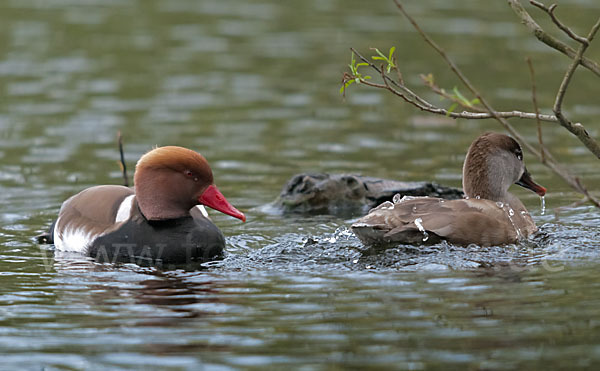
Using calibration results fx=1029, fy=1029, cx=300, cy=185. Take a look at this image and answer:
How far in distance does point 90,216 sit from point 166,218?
0.81 m

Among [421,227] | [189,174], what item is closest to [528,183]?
[421,227]

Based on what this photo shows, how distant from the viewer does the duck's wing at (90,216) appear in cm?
877

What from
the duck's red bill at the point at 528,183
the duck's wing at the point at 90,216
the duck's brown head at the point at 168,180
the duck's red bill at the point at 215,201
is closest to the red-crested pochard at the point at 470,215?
the duck's red bill at the point at 528,183

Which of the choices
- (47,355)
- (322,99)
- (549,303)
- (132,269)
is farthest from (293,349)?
(322,99)

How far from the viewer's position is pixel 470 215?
26.8 ft

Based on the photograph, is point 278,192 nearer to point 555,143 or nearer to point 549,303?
point 555,143

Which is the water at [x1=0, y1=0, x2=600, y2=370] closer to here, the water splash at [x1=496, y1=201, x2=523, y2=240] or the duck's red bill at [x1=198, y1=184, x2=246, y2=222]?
the water splash at [x1=496, y1=201, x2=523, y2=240]

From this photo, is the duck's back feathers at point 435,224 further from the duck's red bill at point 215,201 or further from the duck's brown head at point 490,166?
the duck's red bill at point 215,201

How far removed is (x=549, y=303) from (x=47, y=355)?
3.23 m

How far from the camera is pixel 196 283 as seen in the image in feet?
25.3

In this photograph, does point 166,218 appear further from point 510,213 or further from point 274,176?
point 274,176

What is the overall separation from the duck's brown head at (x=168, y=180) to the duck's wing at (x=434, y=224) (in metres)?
1.14

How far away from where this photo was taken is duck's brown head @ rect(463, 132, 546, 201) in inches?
347

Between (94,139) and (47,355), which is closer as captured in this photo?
(47,355)
